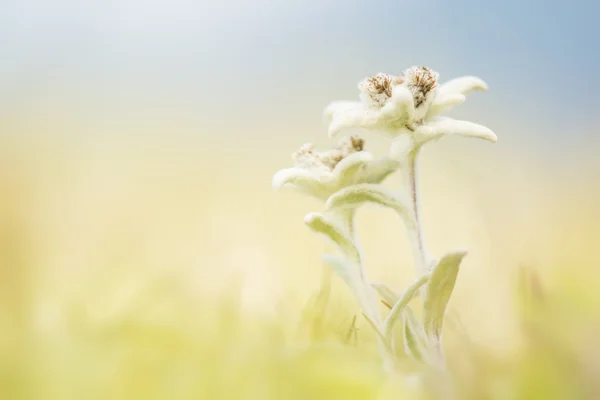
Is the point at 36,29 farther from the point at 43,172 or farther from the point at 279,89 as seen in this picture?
the point at 279,89

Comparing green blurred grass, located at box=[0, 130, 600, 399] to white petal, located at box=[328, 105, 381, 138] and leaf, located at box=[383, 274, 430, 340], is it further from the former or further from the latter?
white petal, located at box=[328, 105, 381, 138]

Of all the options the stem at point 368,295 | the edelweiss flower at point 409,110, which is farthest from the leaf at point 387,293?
the edelweiss flower at point 409,110

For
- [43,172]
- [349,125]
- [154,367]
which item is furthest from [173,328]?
[43,172]

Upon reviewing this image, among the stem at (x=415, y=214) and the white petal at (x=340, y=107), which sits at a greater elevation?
the white petal at (x=340, y=107)

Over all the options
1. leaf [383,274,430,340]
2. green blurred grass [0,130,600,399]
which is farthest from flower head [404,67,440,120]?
green blurred grass [0,130,600,399]

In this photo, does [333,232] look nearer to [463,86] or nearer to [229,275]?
[463,86]

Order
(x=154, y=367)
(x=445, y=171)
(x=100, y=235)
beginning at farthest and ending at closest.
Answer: (x=445, y=171)
(x=100, y=235)
(x=154, y=367)

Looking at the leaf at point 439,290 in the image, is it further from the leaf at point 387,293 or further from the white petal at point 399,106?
the white petal at point 399,106

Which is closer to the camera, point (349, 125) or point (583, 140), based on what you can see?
point (349, 125)
